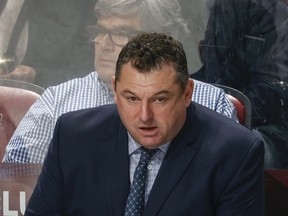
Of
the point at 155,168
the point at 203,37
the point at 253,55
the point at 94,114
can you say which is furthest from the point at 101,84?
the point at 155,168

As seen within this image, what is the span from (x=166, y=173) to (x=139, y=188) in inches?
3.3

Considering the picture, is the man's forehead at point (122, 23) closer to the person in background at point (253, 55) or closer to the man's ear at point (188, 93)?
the person in background at point (253, 55)

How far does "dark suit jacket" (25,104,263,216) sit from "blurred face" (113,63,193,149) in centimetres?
15

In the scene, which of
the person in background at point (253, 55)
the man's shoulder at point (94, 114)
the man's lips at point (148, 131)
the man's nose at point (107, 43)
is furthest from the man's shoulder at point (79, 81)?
the man's lips at point (148, 131)

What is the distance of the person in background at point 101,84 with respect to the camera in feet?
9.60

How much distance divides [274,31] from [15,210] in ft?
4.11

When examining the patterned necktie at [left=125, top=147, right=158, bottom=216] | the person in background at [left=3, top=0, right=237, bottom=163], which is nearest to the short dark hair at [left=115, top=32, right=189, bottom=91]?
the patterned necktie at [left=125, top=147, right=158, bottom=216]

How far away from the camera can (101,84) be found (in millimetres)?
2984

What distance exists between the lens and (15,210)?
3.05 metres

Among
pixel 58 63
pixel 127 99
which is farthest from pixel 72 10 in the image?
pixel 127 99

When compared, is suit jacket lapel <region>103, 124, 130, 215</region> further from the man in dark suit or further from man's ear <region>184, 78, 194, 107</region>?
man's ear <region>184, 78, 194, 107</region>

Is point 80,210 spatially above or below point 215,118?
below

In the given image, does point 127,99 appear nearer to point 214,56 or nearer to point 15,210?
point 214,56

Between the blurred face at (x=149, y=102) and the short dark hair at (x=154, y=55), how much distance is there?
13mm
